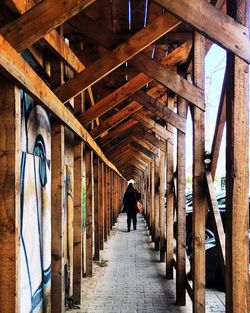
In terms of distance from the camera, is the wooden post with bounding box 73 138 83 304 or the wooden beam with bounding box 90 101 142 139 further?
the wooden beam with bounding box 90 101 142 139

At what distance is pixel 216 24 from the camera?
11.5ft

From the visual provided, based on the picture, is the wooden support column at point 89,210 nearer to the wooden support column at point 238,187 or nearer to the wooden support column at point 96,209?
the wooden support column at point 96,209

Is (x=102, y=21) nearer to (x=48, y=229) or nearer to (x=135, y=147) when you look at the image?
(x=48, y=229)

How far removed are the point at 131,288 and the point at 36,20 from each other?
5.28 m

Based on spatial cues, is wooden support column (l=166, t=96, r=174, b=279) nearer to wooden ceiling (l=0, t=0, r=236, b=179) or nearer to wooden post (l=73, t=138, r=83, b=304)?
wooden ceiling (l=0, t=0, r=236, b=179)

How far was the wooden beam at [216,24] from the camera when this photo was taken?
3441mm

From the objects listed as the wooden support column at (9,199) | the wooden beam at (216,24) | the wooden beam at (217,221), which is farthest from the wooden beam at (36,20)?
the wooden beam at (217,221)

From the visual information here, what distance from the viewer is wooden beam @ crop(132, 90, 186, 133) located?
7039 millimetres

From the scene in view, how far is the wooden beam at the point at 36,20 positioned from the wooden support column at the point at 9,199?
0.46 meters

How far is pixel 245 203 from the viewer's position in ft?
11.4

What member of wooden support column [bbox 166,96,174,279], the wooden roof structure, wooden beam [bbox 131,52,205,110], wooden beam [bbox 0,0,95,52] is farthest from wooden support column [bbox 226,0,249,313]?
wooden support column [bbox 166,96,174,279]

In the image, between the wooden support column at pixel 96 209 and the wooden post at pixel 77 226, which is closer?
the wooden post at pixel 77 226

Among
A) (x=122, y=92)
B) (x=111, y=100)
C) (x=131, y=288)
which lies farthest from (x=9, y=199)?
(x=131, y=288)

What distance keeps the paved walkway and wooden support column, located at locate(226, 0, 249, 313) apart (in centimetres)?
276
